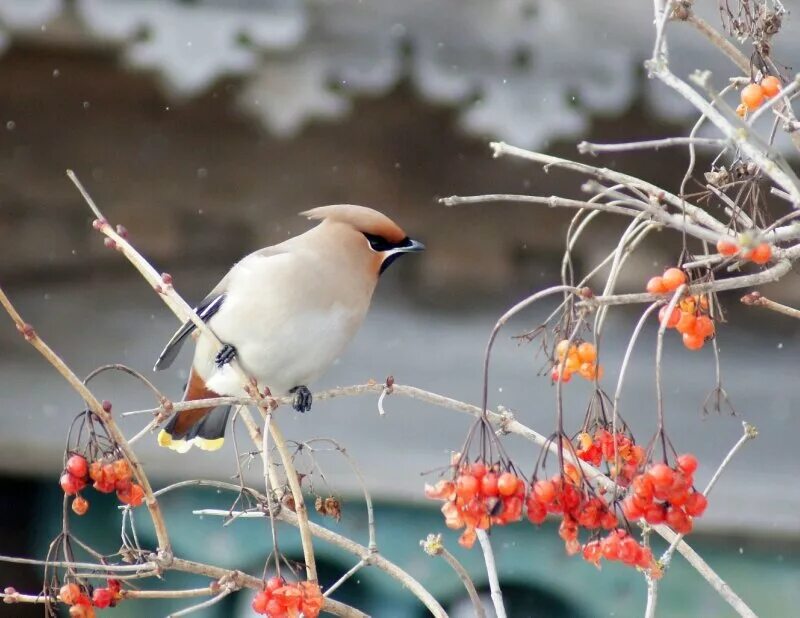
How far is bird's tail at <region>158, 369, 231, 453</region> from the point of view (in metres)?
1.95

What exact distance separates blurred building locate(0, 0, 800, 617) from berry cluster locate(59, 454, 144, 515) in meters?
1.45

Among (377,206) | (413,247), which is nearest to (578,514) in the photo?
(413,247)

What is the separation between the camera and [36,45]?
2.61m

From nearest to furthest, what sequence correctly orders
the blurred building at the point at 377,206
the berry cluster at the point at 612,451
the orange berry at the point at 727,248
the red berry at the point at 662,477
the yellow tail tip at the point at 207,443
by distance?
the orange berry at the point at 727,248, the red berry at the point at 662,477, the berry cluster at the point at 612,451, the yellow tail tip at the point at 207,443, the blurred building at the point at 377,206

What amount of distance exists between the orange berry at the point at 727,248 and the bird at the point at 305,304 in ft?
2.87

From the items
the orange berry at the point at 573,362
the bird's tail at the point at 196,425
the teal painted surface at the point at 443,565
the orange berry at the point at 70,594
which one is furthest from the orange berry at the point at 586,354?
the teal painted surface at the point at 443,565

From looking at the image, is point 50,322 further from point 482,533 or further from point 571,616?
point 482,533

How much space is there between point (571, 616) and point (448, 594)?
335 millimetres

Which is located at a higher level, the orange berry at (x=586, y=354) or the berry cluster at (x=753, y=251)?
the berry cluster at (x=753, y=251)

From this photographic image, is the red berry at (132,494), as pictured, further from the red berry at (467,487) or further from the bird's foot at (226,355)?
the bird's foot at (226,355)

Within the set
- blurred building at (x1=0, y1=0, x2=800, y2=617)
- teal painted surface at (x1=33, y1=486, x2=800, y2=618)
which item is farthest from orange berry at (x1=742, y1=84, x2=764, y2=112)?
teal painted surface at (x1=33, y1=486, x2=800, y2=618)

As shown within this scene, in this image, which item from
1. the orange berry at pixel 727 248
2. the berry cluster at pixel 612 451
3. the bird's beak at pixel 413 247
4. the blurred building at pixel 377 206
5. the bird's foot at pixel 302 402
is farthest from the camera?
the blurred building at pixel 377 206

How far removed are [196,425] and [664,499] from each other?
113 cm

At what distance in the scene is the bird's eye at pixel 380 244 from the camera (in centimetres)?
181
